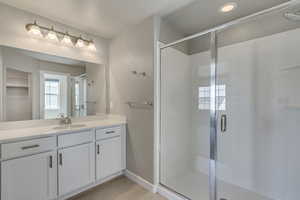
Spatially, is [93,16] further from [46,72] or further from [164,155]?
[164,155]

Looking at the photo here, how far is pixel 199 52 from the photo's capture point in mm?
2473

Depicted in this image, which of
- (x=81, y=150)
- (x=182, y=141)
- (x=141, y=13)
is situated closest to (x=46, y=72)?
(x=81, y=150)

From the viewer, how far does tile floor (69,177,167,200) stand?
1917 mm

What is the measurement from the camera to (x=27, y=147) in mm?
1519

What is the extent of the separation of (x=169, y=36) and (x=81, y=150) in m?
2.05

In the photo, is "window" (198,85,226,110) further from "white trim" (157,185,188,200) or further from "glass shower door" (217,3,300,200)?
"white trim" (157,185,188,200)

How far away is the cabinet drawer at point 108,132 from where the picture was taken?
2.11m

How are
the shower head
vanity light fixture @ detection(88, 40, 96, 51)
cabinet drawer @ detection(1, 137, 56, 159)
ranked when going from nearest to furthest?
cabinet drawer @ detection(1, 137, 56, 159), the shower head, vanity light fixture @ detection(88, 40, 96, 51)

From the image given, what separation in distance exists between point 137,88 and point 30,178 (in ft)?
5.33

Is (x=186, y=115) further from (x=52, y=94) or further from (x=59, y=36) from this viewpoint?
(x=59, y=36)

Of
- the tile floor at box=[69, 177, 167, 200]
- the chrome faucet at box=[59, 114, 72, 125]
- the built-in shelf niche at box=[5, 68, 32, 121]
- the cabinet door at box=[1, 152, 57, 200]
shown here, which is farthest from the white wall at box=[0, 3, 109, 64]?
the tile floor at box=[69, 177, 167, 200]

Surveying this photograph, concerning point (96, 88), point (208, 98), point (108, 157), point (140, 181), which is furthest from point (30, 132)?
point (208, 98)

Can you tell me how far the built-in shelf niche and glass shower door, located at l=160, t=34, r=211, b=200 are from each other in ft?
5.99

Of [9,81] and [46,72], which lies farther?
[46,72]
